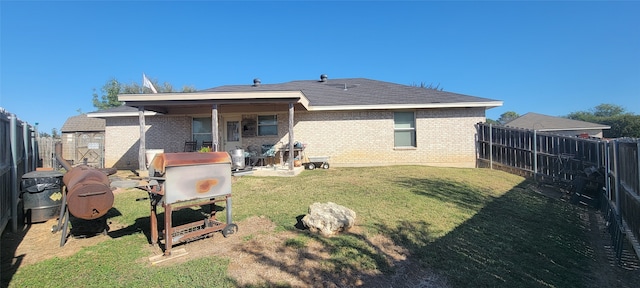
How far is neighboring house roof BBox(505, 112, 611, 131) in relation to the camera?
2459 centimetres

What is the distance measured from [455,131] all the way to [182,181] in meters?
11.5

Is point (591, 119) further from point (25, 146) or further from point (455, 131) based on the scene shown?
point (25, 146)

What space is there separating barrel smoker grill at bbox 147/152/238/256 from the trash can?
278 centimetres

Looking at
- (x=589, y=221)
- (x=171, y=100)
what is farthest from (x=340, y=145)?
(x=589, y=221)

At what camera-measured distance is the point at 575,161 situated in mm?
8078

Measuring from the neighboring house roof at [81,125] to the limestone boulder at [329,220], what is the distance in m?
29.5

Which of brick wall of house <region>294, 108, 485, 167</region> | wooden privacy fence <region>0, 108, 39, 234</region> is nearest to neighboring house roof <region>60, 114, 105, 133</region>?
brick wall of house <region>294, 108, 485, 167</region>

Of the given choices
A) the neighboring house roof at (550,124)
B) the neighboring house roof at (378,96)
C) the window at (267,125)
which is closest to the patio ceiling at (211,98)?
the neighboring house roof at (378,96)

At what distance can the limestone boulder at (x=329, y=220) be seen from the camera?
4441 millimetres

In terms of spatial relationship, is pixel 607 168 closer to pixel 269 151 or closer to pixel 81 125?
pixel 269 151

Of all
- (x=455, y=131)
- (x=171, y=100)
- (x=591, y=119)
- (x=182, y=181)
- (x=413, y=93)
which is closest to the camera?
(x=182, y=181)

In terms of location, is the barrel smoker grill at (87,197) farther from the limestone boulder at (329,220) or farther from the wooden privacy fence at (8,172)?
the limestone boulder at (329,220)

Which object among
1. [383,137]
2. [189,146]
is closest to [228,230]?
[383,137]

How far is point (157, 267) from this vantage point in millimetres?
3535
